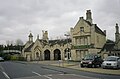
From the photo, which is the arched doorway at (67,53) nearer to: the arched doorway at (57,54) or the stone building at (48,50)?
the stone building at (48,50)

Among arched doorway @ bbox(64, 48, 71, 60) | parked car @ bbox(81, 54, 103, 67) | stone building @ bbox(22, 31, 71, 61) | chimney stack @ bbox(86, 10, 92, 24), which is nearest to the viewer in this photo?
parked car @ bbox(81, 54, 103, 67)

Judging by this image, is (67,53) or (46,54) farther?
(46,54)

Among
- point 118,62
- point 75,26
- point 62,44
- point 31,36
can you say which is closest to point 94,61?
point 118,62

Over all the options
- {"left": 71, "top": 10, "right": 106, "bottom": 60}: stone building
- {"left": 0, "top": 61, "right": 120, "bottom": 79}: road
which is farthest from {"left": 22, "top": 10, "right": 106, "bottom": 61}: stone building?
{"left": 0, "top": 61, "right": 120, "bottom": 79}: road

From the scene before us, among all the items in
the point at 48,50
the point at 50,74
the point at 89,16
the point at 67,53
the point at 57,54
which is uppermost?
the point at 89,16

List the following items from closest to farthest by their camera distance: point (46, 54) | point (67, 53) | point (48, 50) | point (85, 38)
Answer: point (85, 38) → point (67, 53) → point (48, 50) → point (46, 54)

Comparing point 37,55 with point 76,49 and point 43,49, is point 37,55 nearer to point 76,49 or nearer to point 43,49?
point 43,49

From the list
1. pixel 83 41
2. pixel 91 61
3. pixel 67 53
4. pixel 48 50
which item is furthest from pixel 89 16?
pixel 91 61

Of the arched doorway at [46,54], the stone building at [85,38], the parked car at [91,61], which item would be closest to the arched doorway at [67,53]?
the stone building at [85,38]

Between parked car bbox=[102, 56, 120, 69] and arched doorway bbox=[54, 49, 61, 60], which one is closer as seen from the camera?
parked car bbox=[102, 56, 120, 69]

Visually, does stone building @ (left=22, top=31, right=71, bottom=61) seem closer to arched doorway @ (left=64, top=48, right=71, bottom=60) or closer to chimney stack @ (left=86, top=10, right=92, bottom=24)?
arched doorway @ (left=64, top=48, right=71, bottom=60)

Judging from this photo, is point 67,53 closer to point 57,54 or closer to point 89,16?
point 57,54

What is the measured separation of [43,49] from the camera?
245ft

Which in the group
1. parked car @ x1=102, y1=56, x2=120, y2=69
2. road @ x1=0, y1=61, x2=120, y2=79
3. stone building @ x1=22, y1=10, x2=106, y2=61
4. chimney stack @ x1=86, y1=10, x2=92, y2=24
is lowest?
road @ x1=0, y1=61, x2=120, y2=79
